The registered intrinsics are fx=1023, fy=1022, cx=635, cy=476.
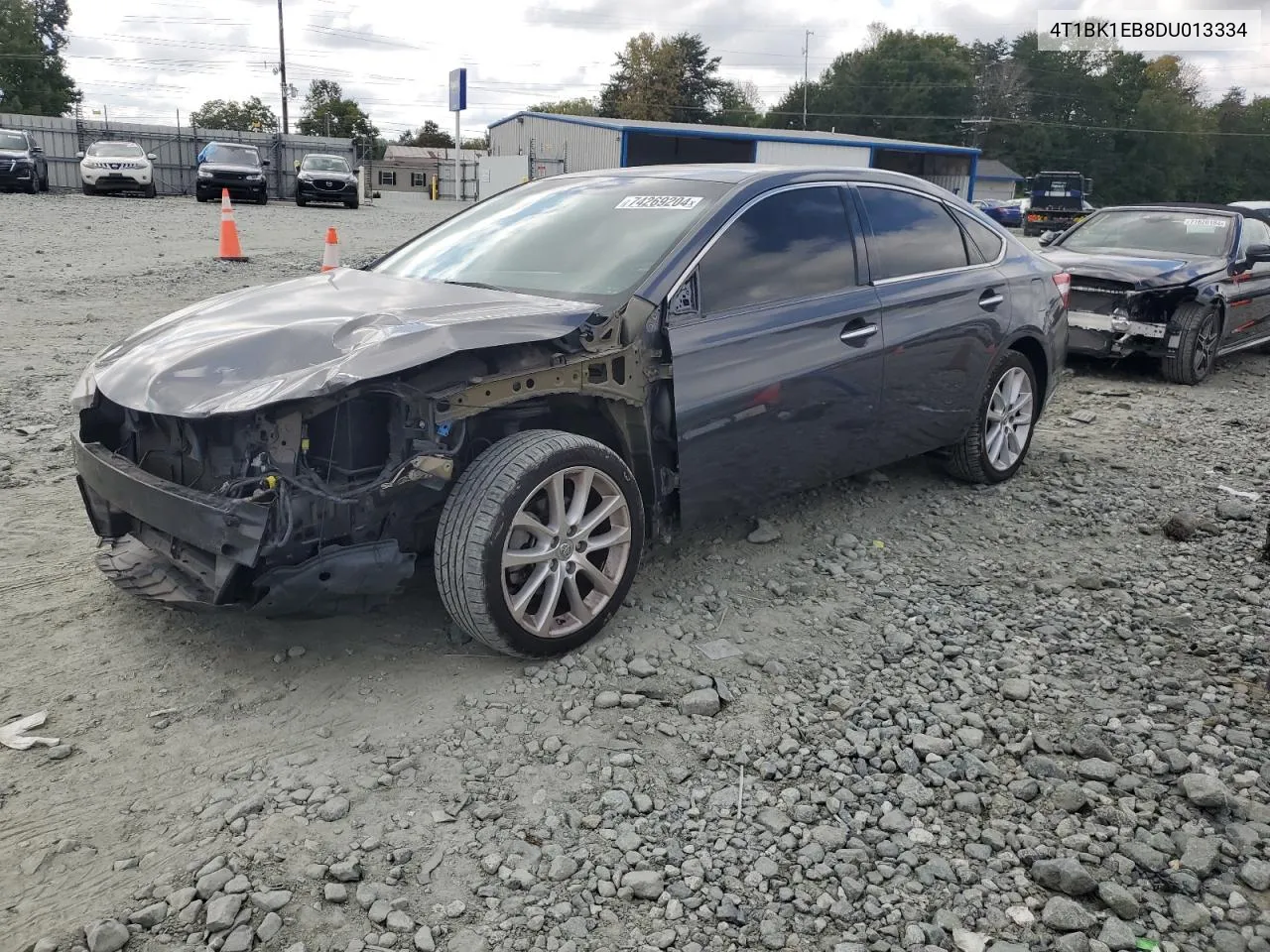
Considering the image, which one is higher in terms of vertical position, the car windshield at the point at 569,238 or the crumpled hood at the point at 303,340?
the car windshield at the point at 569,238

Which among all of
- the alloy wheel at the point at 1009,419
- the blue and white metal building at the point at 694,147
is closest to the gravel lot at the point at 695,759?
the alloy wheel at the point at 1009,419

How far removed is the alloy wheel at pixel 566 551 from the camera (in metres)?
3.35

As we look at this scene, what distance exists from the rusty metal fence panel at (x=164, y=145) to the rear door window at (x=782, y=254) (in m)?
33.2

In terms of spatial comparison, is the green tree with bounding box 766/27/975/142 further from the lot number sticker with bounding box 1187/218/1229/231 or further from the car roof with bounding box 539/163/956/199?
the car roof with bounding box 539/163/956/199

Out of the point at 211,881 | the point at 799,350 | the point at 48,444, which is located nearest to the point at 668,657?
the point at 799,350

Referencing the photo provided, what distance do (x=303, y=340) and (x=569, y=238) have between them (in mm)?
1318

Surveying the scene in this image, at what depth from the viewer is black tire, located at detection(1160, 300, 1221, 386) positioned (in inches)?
345

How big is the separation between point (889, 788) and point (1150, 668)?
53.6 inches

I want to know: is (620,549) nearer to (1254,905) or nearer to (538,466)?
(538,466)

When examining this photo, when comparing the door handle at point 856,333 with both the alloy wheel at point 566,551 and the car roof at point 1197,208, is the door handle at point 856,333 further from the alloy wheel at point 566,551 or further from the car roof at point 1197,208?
the car roof at point 1197,208

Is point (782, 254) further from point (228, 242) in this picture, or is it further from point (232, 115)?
point (232, 115)

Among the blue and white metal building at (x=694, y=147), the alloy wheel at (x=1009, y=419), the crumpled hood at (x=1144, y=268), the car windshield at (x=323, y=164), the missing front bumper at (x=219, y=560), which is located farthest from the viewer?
the blue and white metal building at (x=694, y=147)

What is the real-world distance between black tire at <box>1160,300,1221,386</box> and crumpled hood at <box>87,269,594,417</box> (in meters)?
7.06

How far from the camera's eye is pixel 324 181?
27875mm
